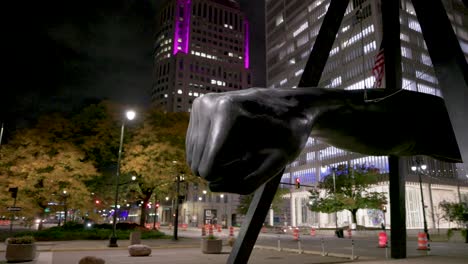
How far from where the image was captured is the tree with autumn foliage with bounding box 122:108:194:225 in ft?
105

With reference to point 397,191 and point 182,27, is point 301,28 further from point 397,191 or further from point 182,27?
point 397,191

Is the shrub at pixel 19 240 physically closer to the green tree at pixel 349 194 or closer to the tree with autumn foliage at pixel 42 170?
the tree with autumn foliage at pixel 42 170

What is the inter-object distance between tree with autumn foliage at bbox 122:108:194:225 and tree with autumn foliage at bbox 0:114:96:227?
12.8ft

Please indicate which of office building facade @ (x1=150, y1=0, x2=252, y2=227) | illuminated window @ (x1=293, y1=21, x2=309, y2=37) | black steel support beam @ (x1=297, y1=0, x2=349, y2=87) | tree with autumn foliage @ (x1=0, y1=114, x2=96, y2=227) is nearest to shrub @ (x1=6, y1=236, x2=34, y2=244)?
tree with autumn foliage @ (x1=0, y1=114, x2=96, y2=227)

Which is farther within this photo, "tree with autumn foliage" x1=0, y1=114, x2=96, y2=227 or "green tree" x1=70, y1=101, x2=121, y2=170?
"green tree" x1=70, y1=101, x2=121, y2=170

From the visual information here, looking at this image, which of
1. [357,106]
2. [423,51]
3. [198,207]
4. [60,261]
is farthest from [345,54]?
[357,106]

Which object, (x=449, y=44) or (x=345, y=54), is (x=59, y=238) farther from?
(x=345, y=54)

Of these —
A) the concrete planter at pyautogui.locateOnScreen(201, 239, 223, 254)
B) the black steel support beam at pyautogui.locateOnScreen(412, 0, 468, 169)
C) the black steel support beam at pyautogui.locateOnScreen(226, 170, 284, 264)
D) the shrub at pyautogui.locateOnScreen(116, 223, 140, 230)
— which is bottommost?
the concrete planter at pyautogui.locateOnScreen(201, 239, 223, 254)

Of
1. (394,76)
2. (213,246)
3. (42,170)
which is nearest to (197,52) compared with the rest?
(42,170)

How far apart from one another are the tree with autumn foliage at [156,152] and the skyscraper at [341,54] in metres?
26.2

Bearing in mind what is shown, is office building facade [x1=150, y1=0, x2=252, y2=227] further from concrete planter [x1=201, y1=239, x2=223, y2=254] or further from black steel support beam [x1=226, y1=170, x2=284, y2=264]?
black steel support beam [x1=226, y1=170, x2=284, y2=264]

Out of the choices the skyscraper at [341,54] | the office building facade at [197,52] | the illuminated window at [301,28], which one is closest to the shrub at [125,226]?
the skyscraper at [341,54]

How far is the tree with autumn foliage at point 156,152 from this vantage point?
32.0 metres

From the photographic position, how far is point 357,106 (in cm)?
527
